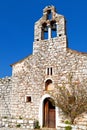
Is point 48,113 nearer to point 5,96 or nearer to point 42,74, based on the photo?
point 42,74

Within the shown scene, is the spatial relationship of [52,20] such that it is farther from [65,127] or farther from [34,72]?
[65,127]

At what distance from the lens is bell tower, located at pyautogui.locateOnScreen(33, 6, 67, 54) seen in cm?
1458

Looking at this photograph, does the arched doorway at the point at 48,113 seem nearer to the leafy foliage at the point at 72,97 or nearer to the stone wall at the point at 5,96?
the leafy foliage at the point at 72,97

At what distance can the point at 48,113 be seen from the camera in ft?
46.6

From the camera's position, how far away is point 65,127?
11367 mm

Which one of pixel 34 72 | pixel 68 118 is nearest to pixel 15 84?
pixel 34 72

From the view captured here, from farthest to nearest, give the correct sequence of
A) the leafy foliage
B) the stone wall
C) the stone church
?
the stone wall < the stone church < the leafy foliage

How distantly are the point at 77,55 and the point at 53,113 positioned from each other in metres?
4.09

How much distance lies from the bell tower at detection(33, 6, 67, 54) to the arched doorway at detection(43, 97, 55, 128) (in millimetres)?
3646

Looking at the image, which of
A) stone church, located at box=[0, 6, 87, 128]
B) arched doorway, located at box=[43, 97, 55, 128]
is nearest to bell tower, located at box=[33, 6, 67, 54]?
stone church, located at box=[0, 6, 87, 128]

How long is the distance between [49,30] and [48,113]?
5739 mm

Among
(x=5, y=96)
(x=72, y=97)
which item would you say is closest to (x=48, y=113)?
(x=72, y=97)

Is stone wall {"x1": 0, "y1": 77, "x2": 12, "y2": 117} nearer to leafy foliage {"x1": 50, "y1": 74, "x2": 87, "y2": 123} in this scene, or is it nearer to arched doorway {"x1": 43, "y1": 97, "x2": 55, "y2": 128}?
arched doorway {"x1": 43, "y1": 97, "x2": 55, "y2": 128}

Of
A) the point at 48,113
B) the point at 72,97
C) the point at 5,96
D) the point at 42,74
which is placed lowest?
the point at 48,113
